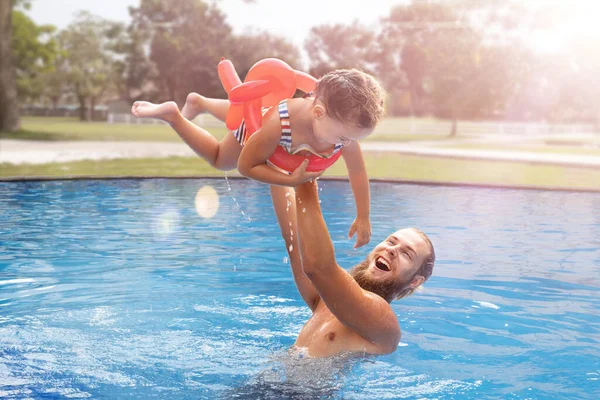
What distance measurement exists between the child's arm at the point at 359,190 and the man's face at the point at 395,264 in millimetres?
214

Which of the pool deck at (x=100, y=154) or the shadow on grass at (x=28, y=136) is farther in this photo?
the shadow on grass at (x=28, y=136)

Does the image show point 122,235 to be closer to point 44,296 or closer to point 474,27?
point 44,296

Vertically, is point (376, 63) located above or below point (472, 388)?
above

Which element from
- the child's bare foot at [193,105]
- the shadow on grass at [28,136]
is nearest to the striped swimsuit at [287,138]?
the child's bare foot at [193,105]

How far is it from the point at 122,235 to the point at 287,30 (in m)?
52.9

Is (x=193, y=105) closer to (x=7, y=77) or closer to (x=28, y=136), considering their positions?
(x=28, y=136)

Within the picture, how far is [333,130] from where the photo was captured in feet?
9.97

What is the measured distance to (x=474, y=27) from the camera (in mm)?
42094

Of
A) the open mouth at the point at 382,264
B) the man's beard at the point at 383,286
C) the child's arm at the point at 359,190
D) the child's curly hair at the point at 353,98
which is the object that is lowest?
the man's beard at the point at 383,286

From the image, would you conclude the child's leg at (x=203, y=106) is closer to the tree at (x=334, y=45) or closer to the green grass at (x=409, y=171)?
the green grass at (x=409, y=171)

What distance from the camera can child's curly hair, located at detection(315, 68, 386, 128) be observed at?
2896 millimetres

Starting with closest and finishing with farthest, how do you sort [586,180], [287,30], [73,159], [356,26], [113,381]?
[113,381]
[586,180]
[73,159]
[356,26]
[287,30]

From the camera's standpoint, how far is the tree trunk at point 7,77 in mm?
25094

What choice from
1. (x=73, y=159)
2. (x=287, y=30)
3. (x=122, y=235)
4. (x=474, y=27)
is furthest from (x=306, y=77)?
(x=287, y=30)
